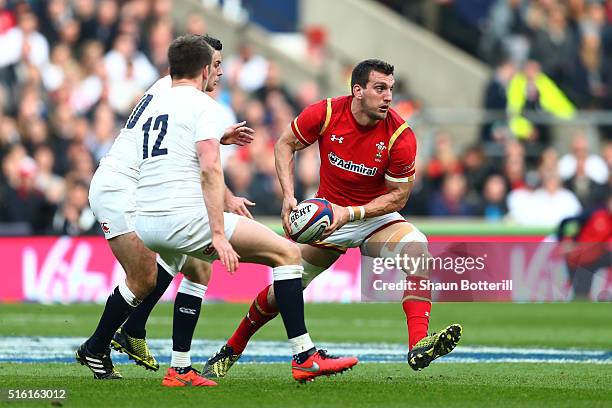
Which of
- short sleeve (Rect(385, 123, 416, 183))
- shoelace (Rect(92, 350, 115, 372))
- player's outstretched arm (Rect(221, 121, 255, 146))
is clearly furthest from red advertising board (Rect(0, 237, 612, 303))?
player's outstretched arm (Rect(221, 121, 255, 146))

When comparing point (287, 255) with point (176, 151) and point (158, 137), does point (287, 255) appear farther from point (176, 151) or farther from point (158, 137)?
point (158, 137)

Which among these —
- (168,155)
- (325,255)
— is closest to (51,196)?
(325,255)

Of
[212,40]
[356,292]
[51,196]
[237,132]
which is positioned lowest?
[356,292]

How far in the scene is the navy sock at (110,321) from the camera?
9.61 m

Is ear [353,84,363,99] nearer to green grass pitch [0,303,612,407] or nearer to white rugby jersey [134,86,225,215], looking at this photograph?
white rugby jersey [134,86,225,215]

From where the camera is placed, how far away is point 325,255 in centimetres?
1054

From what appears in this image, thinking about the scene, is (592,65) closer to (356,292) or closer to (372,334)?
(356,292)

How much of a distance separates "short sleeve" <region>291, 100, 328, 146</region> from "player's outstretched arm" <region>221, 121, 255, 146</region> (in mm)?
1068

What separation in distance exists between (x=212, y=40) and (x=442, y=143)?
11918 millimetres

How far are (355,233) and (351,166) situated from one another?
0.51 metres

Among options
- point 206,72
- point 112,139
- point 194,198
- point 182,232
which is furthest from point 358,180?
point 112,139

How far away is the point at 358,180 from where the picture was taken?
1048cm

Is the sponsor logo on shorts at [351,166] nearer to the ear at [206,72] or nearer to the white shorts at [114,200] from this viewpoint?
the white shorts at [114,200]

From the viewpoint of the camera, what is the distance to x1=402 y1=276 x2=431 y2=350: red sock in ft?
32.1
